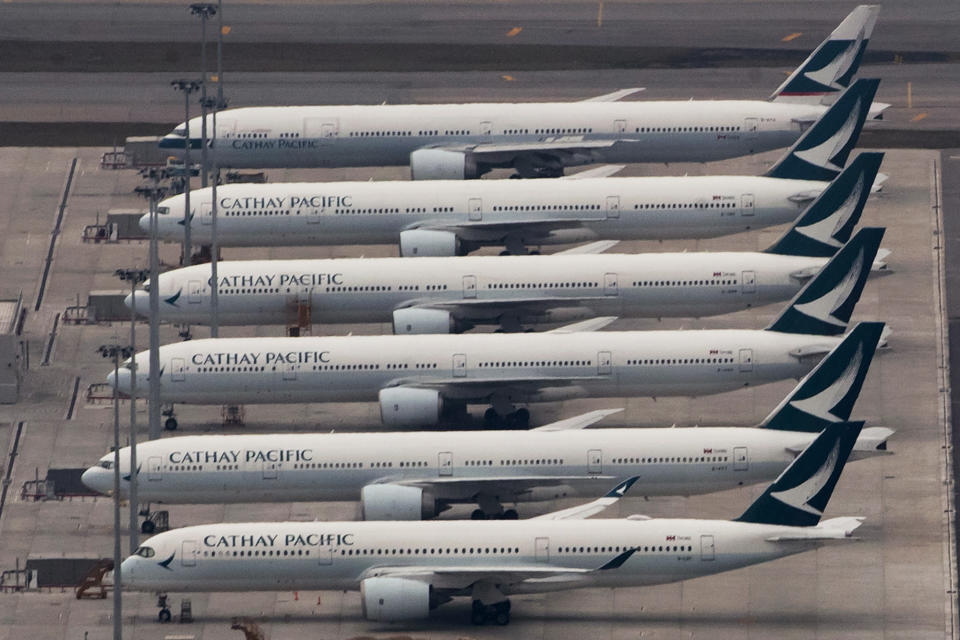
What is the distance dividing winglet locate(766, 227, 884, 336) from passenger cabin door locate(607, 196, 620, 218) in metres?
16.3

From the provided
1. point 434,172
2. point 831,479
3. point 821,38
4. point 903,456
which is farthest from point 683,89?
point 831,479

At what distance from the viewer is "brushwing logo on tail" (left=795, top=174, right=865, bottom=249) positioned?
12988 centimetres

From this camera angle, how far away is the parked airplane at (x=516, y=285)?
12850cm

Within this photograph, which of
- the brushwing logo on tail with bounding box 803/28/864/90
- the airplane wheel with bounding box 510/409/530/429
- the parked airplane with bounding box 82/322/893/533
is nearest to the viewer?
the parked airplane with bounding box 82/322/893/533

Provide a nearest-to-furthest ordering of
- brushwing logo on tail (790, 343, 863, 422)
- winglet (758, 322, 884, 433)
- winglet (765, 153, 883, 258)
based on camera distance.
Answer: winglet (758, 322, 884, 433) → brushwing logo on tail (790, 343, 863, 422) → winglet (765, 153, 883, 258)

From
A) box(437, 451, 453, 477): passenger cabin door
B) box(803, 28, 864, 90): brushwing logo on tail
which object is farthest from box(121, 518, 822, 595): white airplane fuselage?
box(803, 28, 864, 90): brushwing logo on tail

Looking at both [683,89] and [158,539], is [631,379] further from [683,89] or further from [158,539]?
[683,89]

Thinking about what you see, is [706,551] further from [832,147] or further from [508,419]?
[832,147]

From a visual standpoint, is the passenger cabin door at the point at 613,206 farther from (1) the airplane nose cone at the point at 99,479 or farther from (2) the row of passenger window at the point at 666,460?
(1) the airplane nose cone at the point at 99,479

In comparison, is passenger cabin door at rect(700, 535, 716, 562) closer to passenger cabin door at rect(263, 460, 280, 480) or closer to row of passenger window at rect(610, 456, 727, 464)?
row of passenger window at rect(610, 456, 727, 464)

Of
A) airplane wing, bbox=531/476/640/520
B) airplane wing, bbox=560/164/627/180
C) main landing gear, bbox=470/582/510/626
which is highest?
airplane wing, bbox=560/164/627/180

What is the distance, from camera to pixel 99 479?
115000mm

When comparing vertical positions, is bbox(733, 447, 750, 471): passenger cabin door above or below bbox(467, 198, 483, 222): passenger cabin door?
below

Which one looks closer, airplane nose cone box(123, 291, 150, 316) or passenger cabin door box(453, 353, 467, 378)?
passenger cabin door box(453, 353, 467, 378)
